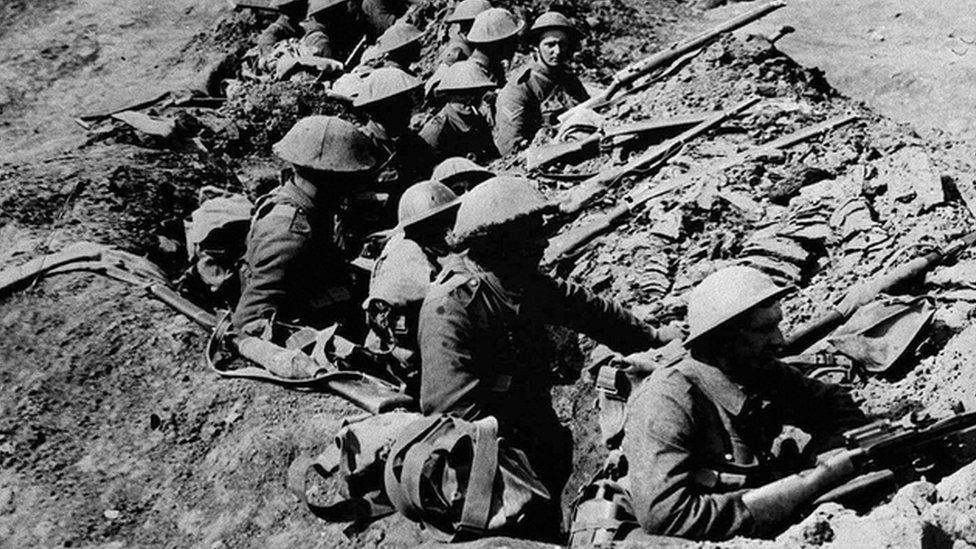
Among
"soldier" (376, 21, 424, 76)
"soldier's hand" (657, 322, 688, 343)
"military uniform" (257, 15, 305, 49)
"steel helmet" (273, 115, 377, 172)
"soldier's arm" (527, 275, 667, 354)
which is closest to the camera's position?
"soldier's arm" (527, 275, 667, 354)

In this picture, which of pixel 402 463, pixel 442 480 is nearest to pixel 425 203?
pixel 402 463

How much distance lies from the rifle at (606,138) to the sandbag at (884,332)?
11.6 ft

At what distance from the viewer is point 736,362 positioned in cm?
365

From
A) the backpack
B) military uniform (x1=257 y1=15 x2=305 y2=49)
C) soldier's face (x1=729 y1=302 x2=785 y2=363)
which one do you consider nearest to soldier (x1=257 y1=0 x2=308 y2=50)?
military uniform (x1=257 y1=15 x2=305 y2=49)

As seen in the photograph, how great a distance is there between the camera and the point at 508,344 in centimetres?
474

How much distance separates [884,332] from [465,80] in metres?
5.78

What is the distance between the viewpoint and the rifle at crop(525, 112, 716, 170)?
7.94 m

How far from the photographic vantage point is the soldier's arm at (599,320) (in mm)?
4996

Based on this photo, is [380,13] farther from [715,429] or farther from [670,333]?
[715,429]

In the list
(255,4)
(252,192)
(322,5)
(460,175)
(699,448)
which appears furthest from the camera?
(255,4)

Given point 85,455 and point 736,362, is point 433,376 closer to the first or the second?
point 736,362

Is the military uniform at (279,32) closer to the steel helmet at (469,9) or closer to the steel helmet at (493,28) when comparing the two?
the steel helmet at (469,9)

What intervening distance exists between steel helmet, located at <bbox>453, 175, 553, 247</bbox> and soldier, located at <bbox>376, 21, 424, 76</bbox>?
609cm

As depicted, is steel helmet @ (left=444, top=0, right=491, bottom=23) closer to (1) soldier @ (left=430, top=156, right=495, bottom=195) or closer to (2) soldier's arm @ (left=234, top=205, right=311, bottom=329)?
(1) soldier @ (left=430, top=156, right=495, bottom=195)
